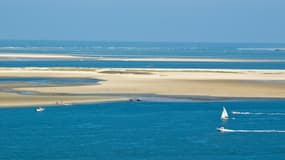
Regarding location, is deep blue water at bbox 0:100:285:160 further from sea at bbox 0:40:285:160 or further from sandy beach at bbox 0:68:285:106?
sandy beach at bbox 0:68:285:106

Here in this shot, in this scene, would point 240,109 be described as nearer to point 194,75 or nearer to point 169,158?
point 169,158

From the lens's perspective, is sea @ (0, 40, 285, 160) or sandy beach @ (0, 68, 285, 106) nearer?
sea @ (0, 40, 285, 160)

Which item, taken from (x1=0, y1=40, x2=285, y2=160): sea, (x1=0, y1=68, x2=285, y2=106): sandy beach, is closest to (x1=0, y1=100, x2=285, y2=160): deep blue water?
(x1=0, y1=40, x2=285, y2=160): sea

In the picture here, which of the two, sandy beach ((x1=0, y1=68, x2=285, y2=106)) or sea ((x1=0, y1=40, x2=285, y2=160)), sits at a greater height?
sandy beach ((x1=0, y1=68, x2=285, y2=106))

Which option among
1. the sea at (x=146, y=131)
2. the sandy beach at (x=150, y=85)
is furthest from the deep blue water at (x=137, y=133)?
the sandy beach at (x=150, y=85)

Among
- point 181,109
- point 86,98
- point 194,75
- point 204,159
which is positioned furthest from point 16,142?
point 194,75

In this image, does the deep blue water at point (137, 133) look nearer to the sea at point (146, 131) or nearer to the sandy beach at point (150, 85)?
the sea at point (146, 131)

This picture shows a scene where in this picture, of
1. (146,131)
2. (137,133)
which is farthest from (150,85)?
(137,133)
